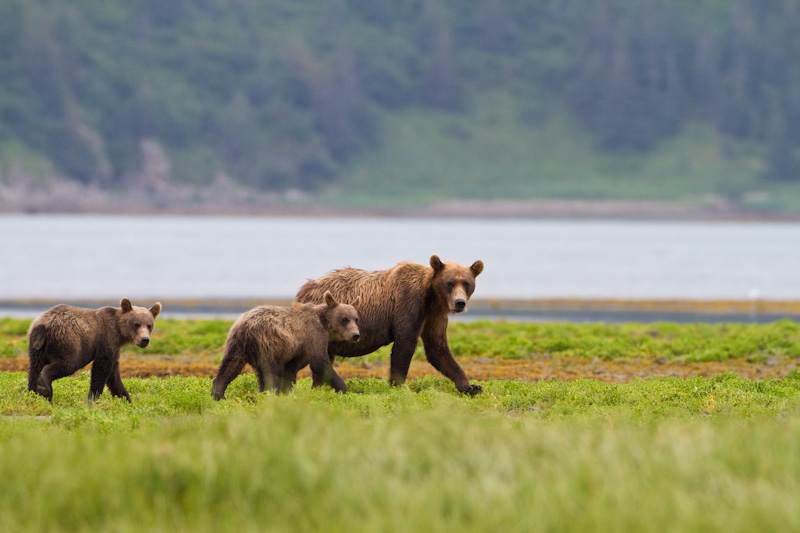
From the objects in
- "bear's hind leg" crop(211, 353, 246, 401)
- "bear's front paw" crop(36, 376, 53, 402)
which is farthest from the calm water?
"bear's front paw" crop(36, 376, 53, 402)

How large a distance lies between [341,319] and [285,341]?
35.2 inches

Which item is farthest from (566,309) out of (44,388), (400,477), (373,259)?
(373,259)

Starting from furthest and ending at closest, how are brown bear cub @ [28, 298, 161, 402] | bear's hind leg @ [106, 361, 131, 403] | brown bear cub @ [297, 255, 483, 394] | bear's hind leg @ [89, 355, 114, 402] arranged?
brown bear cub @ [297, 255, 483, 394], bear's hind leg @ [106, 361, 131, 403], bear's hind leg @ [89, 355, 114, 402], brown bear cub @ [28, 298, 161, 402]

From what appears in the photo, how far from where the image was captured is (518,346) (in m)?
21.9

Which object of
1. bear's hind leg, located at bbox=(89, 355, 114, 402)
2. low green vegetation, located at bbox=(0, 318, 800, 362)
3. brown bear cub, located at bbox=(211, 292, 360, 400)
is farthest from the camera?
low green vegetation, located at bbox=(0, 318, 800, 362)

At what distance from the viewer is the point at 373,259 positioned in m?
82.8

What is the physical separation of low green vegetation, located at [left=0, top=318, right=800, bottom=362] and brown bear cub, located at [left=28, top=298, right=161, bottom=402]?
6.82m

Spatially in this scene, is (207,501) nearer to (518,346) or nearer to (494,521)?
(494,521)

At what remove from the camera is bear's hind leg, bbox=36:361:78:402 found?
13.1 meters

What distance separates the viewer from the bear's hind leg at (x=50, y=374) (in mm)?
13086

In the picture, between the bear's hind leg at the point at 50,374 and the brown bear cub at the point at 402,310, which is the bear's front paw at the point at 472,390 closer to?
the brown bear cub at the point at 402,310

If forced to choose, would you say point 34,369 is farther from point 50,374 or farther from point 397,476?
point 397,476

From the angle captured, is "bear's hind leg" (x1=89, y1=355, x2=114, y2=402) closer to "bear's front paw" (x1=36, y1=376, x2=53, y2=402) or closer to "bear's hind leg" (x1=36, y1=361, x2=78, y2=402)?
"bear's hind leg" (x1=36, y1=361, x2=78, y2=402)

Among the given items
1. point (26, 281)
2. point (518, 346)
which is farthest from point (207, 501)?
point (26, 281)
